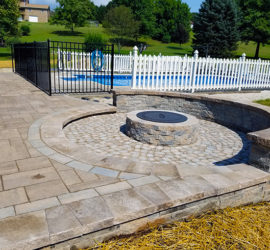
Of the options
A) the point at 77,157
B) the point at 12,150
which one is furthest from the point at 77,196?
the point at 12,150

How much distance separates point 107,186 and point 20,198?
97cm

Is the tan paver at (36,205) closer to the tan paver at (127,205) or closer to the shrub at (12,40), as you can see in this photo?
the tan paver at (127,205)

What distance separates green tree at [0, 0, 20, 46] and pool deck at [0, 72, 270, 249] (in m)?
25.2

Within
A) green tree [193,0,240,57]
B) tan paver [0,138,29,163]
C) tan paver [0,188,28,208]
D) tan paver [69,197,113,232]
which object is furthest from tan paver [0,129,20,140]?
green tree [193,0,240,57]

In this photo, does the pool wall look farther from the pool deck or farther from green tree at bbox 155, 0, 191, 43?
green tree at bbox 155, 0, 191, 43

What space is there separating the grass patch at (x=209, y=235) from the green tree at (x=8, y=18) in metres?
28.1

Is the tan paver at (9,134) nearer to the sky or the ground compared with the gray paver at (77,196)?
nearer to the sky

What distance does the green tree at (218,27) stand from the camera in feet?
99.4

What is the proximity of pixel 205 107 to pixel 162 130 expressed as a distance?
280cm

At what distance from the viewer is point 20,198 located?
8.82 feet

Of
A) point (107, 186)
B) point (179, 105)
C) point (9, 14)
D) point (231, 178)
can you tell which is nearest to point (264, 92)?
point (179, 105)

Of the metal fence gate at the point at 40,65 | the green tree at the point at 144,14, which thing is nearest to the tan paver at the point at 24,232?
the metal fence gate at the point at 40,65

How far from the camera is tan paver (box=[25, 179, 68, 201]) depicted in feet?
9.02

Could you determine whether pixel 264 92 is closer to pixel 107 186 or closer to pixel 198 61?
pixel 198 61
